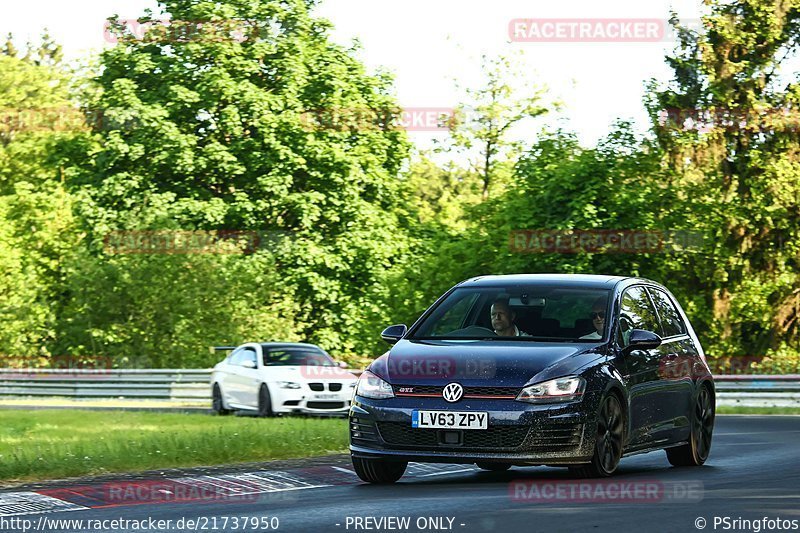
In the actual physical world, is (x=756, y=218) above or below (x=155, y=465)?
above

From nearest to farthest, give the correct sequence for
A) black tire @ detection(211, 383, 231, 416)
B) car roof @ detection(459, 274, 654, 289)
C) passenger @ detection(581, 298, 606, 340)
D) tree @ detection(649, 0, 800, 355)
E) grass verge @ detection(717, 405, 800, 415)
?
passenger @ detection(581, 298, 606, 340), car roof @ detection(459, 274, 654, 289), black tire @ detection(211, 383, 231, 416), grass verge @ detection(717, 405, 800, 415), tree @ detection(649, 0, 800, 355)

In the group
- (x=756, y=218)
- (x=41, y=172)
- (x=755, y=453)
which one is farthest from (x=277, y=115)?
(x=755, y=453)

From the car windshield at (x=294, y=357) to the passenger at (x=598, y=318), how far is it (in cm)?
1631

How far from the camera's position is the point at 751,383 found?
3297 centimetres

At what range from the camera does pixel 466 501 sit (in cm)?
991

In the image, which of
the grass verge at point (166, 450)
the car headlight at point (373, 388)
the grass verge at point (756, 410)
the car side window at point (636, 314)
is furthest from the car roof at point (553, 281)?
the grass verge at point (756, 410)

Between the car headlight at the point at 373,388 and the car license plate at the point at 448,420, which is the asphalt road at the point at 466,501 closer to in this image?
the car license plate at the point at 448,420

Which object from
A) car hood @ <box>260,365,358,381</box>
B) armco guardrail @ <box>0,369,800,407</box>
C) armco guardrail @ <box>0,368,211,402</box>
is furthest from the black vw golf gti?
armco guardrail @ <box>0,368,211,402</box>

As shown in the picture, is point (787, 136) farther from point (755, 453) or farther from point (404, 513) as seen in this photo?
point (404, 513)

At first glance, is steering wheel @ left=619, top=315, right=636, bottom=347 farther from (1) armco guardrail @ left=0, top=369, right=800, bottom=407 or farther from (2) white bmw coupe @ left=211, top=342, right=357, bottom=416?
(1) armco guardrail @ left=0, top=369, right=800, bottom=407

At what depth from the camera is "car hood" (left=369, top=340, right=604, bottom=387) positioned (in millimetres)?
10766

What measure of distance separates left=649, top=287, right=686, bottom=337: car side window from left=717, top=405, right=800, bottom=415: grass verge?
17.1 meters

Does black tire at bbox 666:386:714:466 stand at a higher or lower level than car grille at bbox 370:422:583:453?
lower

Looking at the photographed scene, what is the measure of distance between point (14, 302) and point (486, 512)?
46872mm
